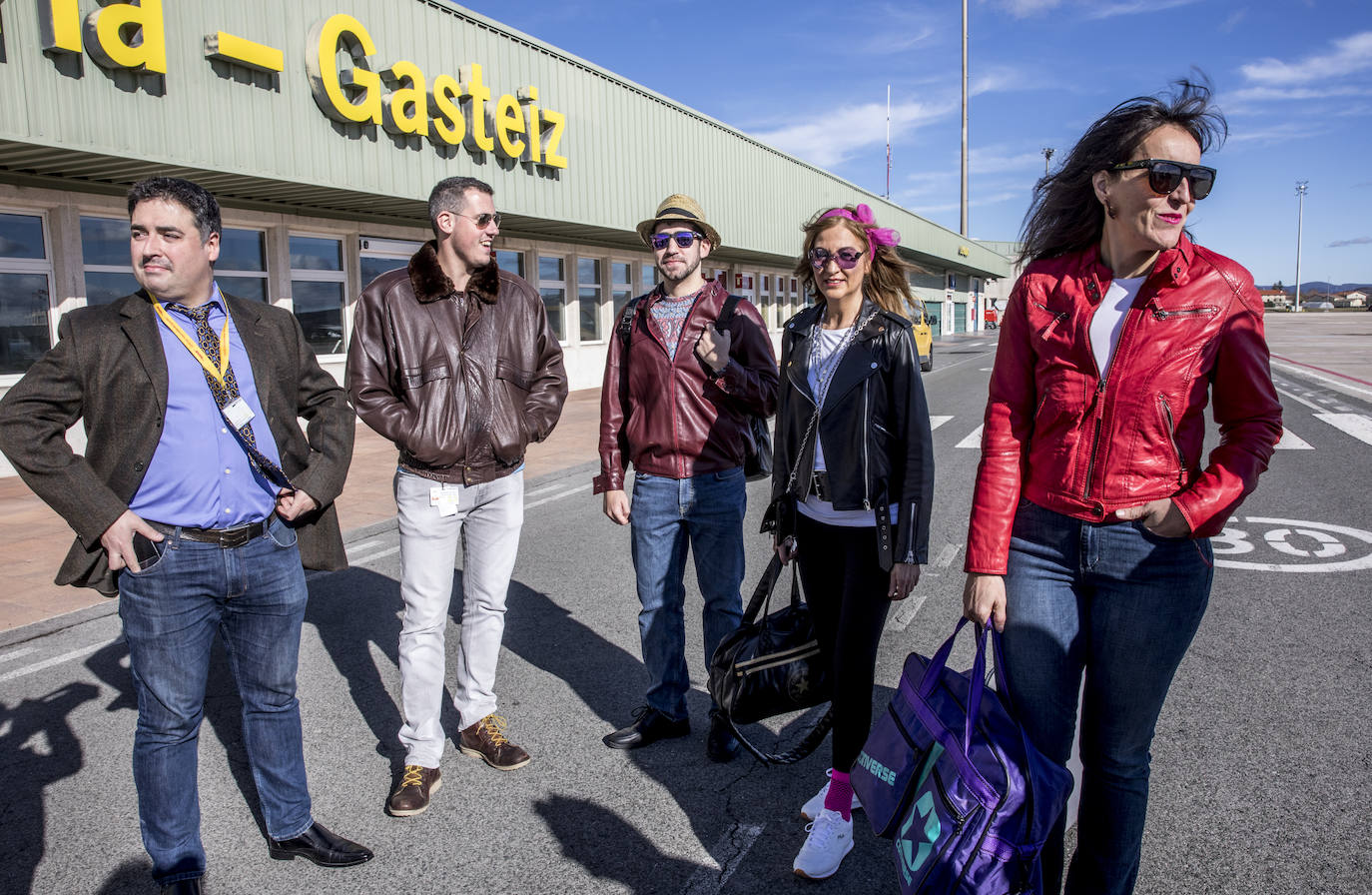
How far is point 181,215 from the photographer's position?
7.85ft

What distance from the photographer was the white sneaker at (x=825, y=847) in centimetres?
259

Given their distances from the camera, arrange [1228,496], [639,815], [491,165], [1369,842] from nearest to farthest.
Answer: [1228,496] < [1369,842] < [639,815] < [491,165]

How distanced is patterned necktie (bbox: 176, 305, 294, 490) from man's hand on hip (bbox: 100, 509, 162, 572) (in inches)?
12.8

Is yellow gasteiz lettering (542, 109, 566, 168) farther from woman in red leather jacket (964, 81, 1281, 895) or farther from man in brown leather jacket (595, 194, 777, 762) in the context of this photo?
woman in red leather jacket (964, 81, 1281, 895)

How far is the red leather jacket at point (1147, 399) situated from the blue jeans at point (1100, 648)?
7 centimetres

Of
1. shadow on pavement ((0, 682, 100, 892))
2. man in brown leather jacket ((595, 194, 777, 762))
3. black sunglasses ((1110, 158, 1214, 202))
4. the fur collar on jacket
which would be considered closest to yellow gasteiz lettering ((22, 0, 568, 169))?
shadow on pavement ((0, 682, 100, 892))

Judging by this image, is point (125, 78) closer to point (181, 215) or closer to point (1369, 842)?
point (181, 215)

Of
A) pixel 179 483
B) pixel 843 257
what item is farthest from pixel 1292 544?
pixel 179 483

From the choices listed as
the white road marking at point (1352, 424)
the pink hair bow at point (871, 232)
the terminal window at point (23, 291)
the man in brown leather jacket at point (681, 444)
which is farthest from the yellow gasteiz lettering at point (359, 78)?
the white road marking at point (1352, 424)

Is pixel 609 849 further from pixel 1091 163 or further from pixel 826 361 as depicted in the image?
pixel 1091 163

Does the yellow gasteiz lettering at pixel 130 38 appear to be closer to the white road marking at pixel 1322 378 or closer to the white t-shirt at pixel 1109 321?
the white t-shirt at pixel 1109 321

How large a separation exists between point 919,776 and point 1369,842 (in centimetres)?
173

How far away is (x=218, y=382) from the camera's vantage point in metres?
2.51

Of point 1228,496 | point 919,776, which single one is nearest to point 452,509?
point 919,776
